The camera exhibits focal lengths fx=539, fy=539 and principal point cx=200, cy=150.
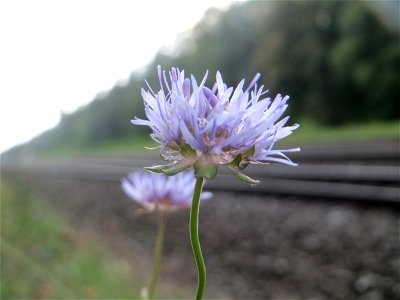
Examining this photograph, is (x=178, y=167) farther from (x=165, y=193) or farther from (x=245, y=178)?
(x=165, y=193)

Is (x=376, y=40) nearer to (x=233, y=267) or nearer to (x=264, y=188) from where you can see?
(x=264, y=188)

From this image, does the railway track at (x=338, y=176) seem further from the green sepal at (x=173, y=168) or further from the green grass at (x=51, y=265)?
the green sepal at (x=173, y=168)

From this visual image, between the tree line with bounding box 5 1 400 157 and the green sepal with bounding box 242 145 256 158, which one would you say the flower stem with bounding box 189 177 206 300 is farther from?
the tree line with bounding box 5 1 400 157

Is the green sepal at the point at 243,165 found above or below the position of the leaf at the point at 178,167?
above

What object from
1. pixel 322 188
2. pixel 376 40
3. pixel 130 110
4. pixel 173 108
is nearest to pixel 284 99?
pixel 173 108

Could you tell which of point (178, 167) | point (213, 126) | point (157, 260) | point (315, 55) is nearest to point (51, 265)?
point (157, 260)

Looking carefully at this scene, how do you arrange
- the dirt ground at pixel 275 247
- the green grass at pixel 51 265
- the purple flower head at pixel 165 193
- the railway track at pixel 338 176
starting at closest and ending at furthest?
the purple flower head at pixel 165 193, the green grass at pixel 51 265, the dirt ground at pixel 275 247, the railway track at pixel 338 176

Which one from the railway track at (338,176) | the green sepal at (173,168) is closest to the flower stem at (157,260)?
the green sepal at (173,168)
